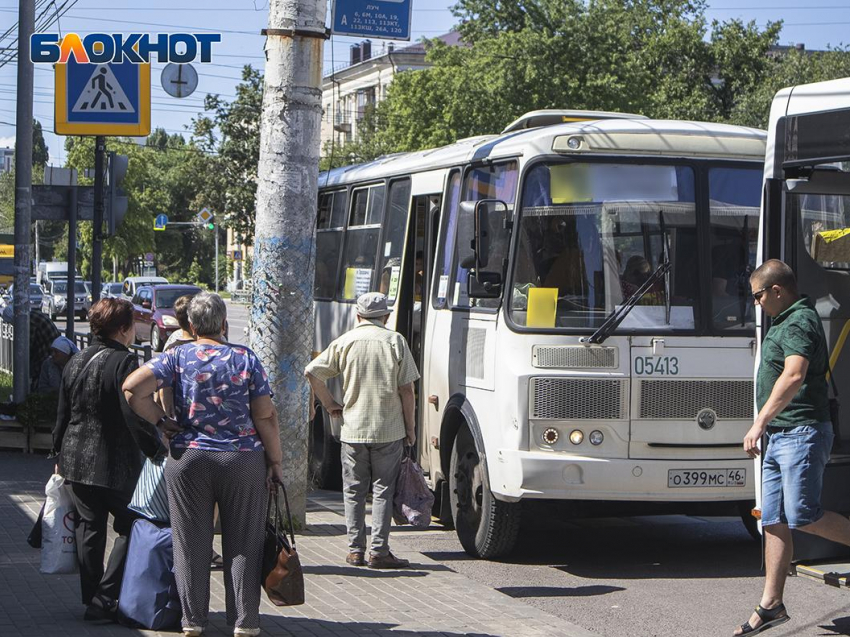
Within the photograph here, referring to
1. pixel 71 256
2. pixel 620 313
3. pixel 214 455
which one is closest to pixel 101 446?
Result: pixel 214 455

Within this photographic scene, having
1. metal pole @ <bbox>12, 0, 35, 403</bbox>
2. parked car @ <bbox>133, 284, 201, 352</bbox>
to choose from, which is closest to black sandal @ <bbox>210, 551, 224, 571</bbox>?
metal pole @ <bbox>12, 0, 35, 403</bbox>

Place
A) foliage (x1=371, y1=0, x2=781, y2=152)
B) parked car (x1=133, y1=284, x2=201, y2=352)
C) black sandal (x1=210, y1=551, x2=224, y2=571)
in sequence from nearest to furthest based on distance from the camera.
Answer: black sandal (x1=210, y1=551, x2=224, y2=571) < parked car (x1=133, y1=284, x2=201, y2=352) < foliage (x1=371, y1=0, x2=781, y2=152)

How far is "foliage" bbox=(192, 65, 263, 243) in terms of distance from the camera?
46750 millimetres

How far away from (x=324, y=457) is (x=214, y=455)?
6.36 m

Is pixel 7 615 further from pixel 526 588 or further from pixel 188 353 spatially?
pixel 526 588

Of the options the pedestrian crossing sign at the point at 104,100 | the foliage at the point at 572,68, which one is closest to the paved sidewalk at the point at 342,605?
the pedestrian crossing sign at the point at 104,100

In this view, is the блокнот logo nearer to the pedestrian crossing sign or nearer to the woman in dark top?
the pedestrian crossing sign

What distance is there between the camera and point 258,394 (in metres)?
6.28

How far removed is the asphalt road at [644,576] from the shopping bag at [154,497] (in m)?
2.30

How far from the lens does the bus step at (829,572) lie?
6.67 m

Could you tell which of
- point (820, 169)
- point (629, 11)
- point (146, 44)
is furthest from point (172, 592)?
point (629, 11)

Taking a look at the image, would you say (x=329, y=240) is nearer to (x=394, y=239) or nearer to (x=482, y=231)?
(x=394, y=239)

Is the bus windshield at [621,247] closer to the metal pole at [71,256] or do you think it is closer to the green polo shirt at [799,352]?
the green polo shirt at [799,352]

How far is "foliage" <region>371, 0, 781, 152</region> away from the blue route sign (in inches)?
1390
